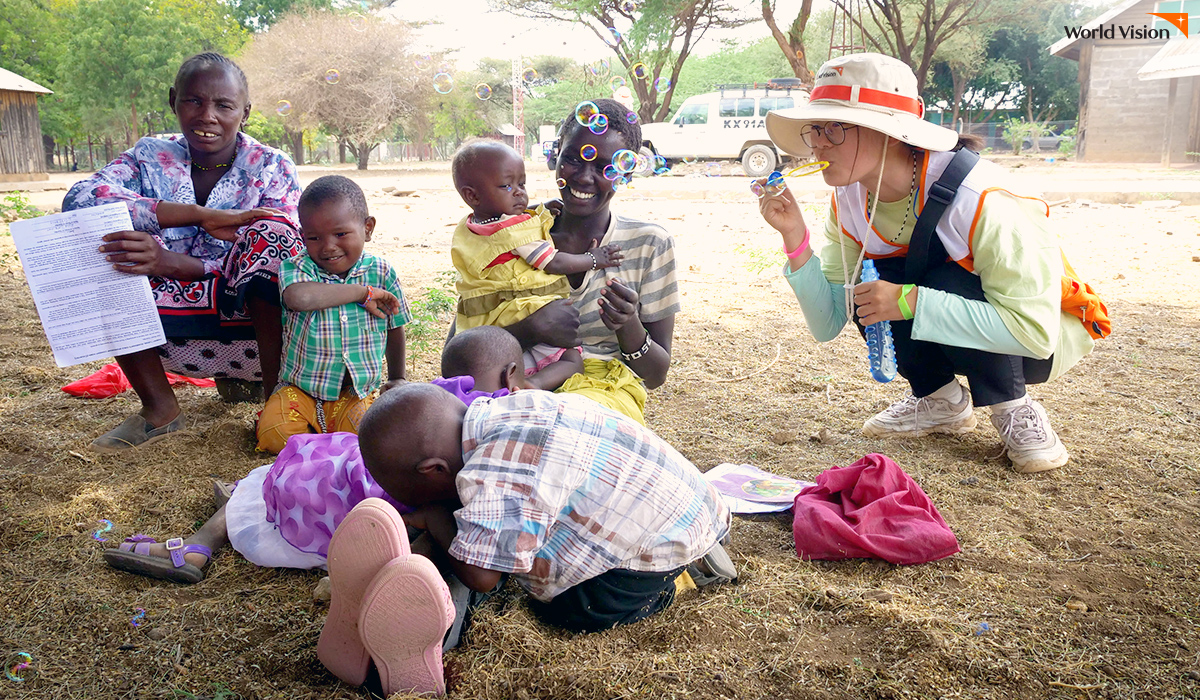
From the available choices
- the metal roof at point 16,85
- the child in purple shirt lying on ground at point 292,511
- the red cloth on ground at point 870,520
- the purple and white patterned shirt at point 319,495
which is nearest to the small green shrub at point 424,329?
the child in purple shirt lying on ground at point 292,511

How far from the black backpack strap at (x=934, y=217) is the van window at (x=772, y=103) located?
1559 cm

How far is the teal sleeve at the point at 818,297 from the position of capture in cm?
294

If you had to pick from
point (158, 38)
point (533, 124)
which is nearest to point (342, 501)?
point (158, 38)

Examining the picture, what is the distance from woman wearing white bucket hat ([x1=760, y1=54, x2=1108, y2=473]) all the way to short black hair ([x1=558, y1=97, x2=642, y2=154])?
1.60 feet

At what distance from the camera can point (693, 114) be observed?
19.1 m

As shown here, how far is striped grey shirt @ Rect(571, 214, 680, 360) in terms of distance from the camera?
2.62 m

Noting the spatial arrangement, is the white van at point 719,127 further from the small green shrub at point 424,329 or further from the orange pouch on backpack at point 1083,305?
the orange pouch on backpack at point 1083,305

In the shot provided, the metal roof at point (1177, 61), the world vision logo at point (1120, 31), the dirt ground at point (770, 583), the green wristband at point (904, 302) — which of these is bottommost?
the dirt ground at point (770, 583)

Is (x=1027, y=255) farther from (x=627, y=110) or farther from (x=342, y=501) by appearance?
(x=342, y=501)

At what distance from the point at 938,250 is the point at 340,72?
2546 cm

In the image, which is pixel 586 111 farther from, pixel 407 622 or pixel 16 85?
pixel 16 85

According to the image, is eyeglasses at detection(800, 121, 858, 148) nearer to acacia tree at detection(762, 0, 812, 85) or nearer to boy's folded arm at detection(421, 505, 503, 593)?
boy's folded arm at detection(421, 505, 503, 593)

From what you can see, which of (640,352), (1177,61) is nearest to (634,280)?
(640,352)

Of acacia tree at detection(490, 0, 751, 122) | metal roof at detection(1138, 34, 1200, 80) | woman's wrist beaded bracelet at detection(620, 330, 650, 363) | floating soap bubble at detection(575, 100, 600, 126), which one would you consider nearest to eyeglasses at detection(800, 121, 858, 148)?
floating soap bubble at detection(575, 100, 600, 126)
